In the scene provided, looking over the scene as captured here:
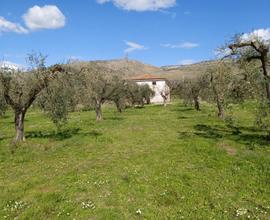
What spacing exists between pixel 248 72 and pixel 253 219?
1652cm

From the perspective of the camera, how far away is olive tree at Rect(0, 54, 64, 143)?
25.0 meters

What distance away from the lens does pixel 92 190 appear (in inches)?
550

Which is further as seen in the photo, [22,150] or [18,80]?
[18,80]

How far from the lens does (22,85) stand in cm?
2552

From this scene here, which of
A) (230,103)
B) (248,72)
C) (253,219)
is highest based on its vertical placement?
(248,72)

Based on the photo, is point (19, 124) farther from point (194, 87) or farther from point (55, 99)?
point (194, 87)

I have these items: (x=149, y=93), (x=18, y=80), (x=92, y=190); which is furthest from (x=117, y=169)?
(x=149, y=93)

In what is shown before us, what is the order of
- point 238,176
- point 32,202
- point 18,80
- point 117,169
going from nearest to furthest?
1. point 32,202
2. point 238,176
3. point 117,169
4. point 18,80

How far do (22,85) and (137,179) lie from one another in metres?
14.2

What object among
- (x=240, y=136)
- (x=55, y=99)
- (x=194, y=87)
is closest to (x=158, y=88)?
(x=194, y=87)

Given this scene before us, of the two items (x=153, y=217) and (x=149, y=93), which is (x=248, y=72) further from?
(x=149, y=93)

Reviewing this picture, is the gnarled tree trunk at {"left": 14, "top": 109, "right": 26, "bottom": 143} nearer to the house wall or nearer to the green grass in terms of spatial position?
the green grass

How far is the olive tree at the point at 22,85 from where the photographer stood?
81.9 ft

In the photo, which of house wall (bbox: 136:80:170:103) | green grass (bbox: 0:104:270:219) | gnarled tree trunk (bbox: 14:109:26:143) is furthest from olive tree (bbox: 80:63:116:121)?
Answer: house wall (bbox: 136:80:170:103)
